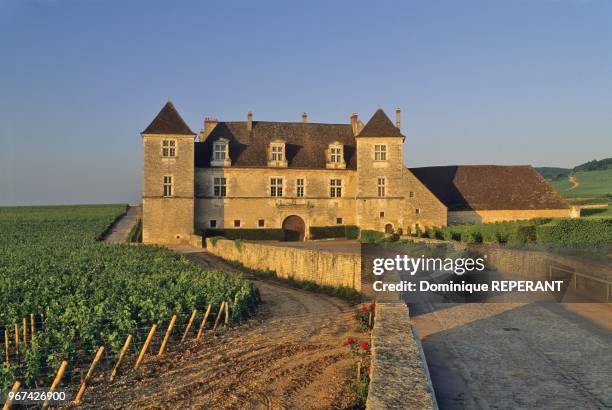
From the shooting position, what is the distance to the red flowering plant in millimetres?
12006

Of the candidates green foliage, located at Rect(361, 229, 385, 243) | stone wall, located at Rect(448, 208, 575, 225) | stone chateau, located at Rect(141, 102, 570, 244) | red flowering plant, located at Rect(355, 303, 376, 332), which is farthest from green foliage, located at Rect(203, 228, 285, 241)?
red flowering plant, located at Rect(355, 303, 376, 332)

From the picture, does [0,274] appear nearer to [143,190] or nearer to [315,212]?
[143,190]

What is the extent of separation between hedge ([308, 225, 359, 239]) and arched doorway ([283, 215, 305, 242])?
718 millimetres

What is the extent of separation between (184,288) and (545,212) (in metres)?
30.2

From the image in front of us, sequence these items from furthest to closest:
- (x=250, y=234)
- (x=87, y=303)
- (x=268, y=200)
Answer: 1. (x=268, y=200)
2. (x=250, y=234)
3. (x=87, y=303)

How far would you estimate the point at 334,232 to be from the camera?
36.7 meters

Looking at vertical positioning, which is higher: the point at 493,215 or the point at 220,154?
the point at 220,154

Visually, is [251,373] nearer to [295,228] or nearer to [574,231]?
[574,231]

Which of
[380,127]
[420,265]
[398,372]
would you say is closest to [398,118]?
[380,127]

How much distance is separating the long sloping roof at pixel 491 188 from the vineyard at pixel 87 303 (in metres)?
22.5

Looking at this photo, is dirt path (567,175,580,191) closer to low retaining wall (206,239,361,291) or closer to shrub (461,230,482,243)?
shrub (461,230,482,243)

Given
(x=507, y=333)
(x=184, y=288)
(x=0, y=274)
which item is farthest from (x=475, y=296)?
(x=0, y=274)

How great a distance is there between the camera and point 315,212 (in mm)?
37000

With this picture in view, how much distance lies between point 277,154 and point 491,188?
52.7 ft
